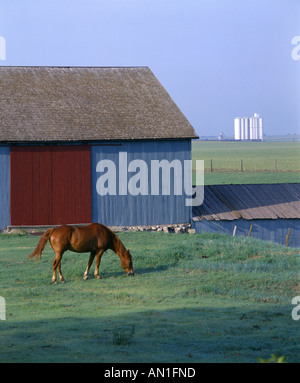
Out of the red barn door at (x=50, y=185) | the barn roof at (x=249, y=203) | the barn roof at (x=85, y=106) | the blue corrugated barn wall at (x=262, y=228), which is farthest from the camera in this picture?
the barn roof at (x=249, y=203)

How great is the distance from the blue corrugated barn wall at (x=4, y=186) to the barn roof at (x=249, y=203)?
855 centimetres

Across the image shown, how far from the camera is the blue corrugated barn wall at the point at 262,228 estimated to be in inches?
1227

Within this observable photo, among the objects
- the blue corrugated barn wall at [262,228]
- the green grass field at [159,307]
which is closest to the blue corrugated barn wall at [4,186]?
the green grass field at [159,307]

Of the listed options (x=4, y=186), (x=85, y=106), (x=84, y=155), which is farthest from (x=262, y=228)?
(x=4, y=186)

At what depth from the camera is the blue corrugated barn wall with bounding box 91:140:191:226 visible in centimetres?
2975

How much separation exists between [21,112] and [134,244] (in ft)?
28.7

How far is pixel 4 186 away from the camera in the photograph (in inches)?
1134

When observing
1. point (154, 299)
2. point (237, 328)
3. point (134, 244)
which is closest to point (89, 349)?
point (237, 328)

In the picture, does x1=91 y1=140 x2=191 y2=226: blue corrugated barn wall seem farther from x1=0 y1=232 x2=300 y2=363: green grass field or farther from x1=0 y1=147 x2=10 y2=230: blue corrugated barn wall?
x1=0 y1=232 x2=300 y2=363: green grass field

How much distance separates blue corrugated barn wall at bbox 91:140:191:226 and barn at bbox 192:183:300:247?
1.23 m

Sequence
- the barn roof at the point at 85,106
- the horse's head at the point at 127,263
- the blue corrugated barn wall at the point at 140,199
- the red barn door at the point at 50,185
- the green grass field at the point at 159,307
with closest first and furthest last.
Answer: the green grass field at the point at 159,307 < the horse's head at the point at 127,263 < the red barn door at the point at 50,185 < the barn roof at the point at 85,106 < the blue corrugated barn wall at the point at 140,199

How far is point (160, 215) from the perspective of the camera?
100 ft
